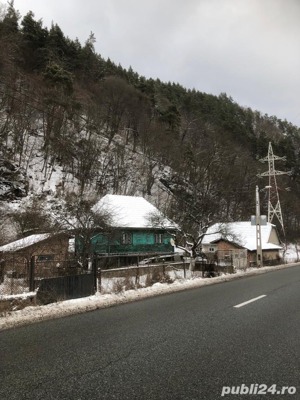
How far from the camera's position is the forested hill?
172 ft

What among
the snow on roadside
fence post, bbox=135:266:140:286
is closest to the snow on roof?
fence post, bbox=135:266:140:286

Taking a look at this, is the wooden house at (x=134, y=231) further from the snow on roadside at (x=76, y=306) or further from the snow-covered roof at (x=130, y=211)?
the snow on roadside at (x=76, y=306)

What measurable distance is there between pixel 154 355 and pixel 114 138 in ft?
234

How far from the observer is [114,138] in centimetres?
7544

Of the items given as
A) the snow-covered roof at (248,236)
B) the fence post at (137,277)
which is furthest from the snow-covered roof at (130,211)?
the fence post at (137,277)

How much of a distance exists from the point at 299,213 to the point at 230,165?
75.2ft

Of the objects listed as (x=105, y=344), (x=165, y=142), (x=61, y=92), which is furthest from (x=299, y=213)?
(x=105, y=344)

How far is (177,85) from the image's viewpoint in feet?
346

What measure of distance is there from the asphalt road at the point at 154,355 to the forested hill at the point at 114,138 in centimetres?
3168

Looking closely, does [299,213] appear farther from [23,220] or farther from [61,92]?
[23,220]

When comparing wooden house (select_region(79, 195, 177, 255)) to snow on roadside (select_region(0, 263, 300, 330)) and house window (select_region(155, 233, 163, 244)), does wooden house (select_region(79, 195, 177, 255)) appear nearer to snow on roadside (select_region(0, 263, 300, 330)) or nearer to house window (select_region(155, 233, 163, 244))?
house window (select_region(155, 233, 163, 244))

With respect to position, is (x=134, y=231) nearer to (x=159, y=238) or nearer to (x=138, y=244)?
(x=138, y=244)

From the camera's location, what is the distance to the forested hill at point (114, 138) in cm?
5238

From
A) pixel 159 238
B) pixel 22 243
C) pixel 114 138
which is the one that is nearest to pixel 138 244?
pixel 159 238
